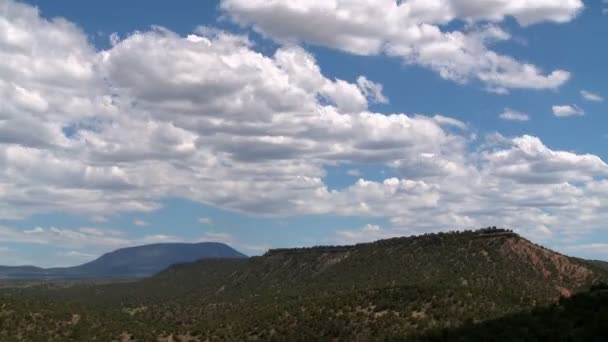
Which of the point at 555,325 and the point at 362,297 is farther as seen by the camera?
the point at 362,297

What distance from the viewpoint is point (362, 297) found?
92125 millimetres

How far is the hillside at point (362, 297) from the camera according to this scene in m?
81.7

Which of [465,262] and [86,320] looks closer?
[86,320]

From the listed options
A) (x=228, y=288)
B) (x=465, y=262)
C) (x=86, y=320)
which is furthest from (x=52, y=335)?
(x=228, y=288)

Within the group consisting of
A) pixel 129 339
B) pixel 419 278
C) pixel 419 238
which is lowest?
pixel 129 339

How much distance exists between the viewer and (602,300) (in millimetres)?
42781

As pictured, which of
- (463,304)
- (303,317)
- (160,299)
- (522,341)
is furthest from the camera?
(160,299)

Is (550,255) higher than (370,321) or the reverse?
higher

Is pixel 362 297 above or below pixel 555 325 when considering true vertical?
above

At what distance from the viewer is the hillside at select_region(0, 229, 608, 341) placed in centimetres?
8169

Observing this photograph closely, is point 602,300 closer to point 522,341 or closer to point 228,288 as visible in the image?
point 522,341

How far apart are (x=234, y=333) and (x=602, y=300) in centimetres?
5921

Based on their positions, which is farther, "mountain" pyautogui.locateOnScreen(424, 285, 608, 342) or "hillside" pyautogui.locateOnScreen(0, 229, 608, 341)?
"hillside" pyautogui.locateOnScreen(0, 229, 608, 341)

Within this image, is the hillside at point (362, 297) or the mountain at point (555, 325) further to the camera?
the hillside at point (362, 297)
